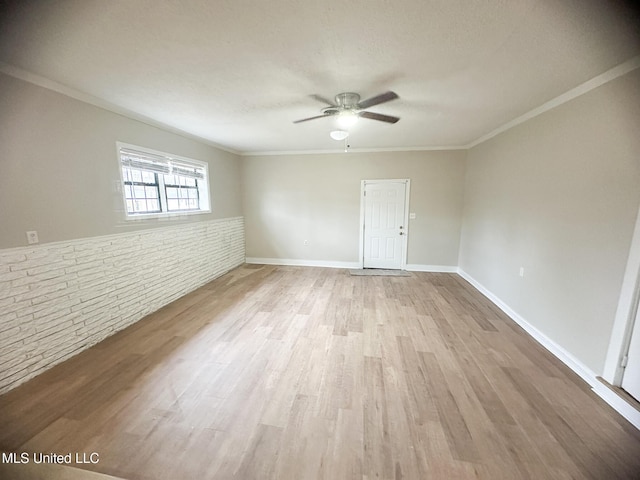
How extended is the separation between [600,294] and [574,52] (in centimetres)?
189

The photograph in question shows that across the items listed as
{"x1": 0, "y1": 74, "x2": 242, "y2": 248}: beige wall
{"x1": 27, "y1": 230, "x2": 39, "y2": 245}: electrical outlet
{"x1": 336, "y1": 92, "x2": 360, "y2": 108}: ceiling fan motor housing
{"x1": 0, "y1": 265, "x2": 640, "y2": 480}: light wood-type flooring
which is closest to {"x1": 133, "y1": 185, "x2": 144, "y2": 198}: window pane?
{"x1": 0, "y1": 74, "x2": 242, "y2": 248}: beige wall

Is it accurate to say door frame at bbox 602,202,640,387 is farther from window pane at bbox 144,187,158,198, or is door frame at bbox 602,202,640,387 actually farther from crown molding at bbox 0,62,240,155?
window pane at bbox 144,187,158,198

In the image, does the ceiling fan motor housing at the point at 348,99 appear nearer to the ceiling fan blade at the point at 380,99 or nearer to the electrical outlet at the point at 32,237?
the ceiling fan blade at the point at 380,99

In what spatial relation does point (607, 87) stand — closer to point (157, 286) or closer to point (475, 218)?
point (475, 218)

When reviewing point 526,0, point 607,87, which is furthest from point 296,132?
point 607,87

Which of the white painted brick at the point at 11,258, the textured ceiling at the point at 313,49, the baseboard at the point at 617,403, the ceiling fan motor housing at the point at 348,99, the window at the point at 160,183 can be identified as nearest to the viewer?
the textured ceiling at the point at 313,49

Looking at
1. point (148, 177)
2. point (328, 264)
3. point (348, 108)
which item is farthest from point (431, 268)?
point (148, 177)

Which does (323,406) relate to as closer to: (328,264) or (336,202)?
(328,264)

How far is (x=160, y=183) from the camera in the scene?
11.9ft

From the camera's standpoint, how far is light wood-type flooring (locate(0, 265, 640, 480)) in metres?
1.45

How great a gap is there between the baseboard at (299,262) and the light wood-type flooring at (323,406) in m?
2.55

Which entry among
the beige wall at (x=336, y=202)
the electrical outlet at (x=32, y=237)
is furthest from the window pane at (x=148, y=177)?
the beige wall at (x=336, y=202)

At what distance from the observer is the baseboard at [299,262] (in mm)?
5670

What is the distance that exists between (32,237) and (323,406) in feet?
9.36
